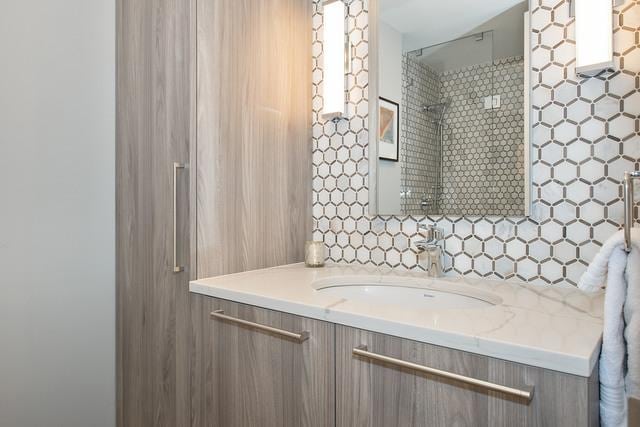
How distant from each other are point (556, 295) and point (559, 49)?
76 centimetres

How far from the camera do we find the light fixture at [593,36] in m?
1.07

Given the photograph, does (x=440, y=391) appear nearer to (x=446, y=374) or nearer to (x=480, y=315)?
(x=446, y=374)

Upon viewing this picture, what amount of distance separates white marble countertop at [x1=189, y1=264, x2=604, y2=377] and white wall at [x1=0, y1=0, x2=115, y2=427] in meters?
0.66

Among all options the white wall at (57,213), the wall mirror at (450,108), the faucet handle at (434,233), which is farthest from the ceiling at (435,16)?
the white wall at (57,213)

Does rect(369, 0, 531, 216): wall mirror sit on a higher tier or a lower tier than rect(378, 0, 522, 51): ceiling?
lower

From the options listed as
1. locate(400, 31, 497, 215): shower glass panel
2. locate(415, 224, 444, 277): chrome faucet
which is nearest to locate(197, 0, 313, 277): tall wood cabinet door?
locate(400, 31, 497, 215): shower glass panel

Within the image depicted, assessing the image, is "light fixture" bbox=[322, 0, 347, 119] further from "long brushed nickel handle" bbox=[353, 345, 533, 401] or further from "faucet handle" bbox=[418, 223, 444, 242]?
"long brushed nickel handle" bbox=[353, 345, 533, 401]

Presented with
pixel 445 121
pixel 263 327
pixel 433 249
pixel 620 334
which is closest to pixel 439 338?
pixel 620 334

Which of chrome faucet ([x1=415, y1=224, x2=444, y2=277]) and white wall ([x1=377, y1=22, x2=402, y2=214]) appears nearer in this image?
chrome faucet ([x1=415, y1=224, x2=444, y2=277])

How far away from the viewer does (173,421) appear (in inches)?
52.7

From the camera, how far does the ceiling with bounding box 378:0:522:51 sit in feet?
4.36

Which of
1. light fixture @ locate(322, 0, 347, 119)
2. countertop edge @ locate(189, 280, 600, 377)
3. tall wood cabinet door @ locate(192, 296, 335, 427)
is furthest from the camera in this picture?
light fixture @ locate(322, 0, 347, 119)

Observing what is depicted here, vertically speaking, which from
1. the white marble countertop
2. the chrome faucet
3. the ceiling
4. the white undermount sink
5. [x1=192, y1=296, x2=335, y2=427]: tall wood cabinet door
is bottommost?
[x1=192, y1=296, x2=335, y2=427]: tall wood cabinet door

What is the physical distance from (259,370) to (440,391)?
0.53 m
